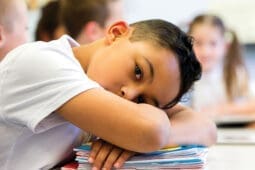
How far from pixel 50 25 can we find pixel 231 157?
121cm

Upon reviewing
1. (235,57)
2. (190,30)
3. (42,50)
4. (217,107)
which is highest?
(42,50)

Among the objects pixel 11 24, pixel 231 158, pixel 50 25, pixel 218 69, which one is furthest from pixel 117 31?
pixel 218 69

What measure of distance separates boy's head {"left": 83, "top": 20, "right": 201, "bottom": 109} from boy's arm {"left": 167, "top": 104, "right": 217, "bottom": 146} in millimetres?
48

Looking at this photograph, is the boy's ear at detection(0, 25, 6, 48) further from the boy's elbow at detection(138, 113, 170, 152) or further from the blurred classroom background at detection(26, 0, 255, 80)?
the blurred classroom background at detection(26, 0, 255, 80)

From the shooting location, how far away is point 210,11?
2.96 metres

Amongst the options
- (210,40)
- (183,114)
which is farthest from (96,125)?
(210,40)

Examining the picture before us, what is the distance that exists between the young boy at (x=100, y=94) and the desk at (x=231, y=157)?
56 millimetres

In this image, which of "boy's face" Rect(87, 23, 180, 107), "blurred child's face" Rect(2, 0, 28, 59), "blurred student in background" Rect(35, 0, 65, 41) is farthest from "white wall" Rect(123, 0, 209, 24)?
"boy's face" Rect(87, 23, 180, 107)

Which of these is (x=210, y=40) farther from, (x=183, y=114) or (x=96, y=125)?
(x=96, y=125)

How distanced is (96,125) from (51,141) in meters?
0.13

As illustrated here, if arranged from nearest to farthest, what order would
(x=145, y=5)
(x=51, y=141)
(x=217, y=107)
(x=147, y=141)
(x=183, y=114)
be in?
(x=147, y=141) → (x=51, y=141) → (x=183, y=114) → (x=217, y=107) → (x=145, y=5)

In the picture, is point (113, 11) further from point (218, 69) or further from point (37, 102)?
point (37, 102)

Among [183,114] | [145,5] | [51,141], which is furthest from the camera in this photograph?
[145,5]

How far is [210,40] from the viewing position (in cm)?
255
